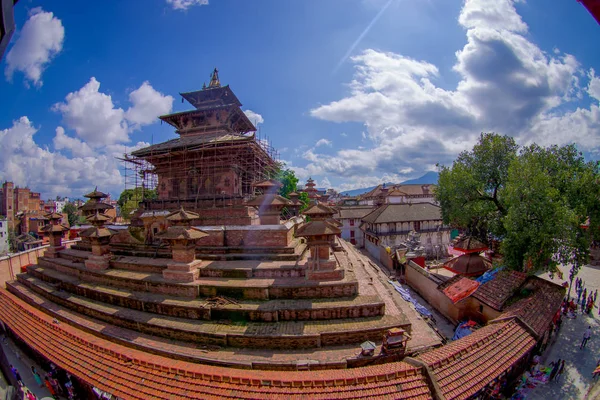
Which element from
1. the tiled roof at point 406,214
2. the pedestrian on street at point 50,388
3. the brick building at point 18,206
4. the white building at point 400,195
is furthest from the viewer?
A: the brick building at point 18,206

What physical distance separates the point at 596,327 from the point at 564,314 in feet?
3.83

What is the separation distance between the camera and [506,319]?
10000 mm

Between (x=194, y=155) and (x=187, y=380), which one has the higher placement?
(x=194, y=155)

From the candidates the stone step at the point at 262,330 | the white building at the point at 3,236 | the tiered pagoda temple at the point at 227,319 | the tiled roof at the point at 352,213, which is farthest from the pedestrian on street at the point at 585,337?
the white building at the point at 3,236

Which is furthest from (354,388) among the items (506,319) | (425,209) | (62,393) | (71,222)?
(71,222)

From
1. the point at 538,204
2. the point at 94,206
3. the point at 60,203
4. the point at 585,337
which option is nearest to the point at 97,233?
the point at 94,206

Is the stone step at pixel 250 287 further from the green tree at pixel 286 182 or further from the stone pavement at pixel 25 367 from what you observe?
the green tree at pixel 286 182

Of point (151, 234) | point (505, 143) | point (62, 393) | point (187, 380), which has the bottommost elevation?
point (62, 393)

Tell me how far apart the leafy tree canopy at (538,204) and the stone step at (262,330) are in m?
7.94

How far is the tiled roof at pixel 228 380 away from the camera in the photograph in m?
6.54

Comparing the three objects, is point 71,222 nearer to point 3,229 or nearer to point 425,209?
point 3,229

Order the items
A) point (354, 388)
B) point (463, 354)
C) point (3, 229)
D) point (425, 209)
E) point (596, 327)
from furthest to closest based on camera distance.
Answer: point (3, 229) < point (425, 209) < point (596, 327) < point (463, 354) < point (354, 388)

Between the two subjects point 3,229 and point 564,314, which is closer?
point 564,314

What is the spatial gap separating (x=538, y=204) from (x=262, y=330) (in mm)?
13623
